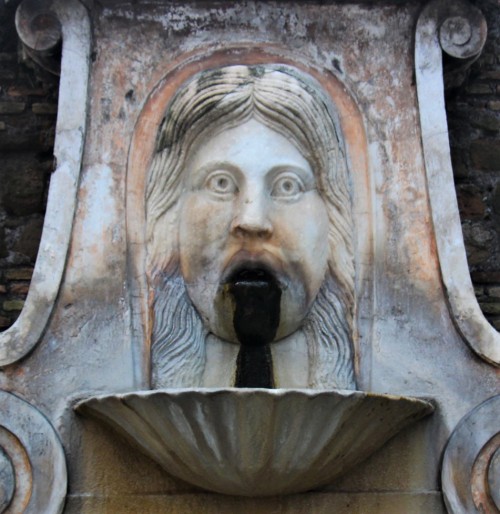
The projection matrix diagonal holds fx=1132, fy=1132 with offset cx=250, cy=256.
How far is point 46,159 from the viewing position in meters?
4.46

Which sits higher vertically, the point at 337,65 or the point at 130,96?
the point at 337,65

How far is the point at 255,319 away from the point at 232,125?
0.70m

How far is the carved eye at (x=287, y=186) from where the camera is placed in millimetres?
3891

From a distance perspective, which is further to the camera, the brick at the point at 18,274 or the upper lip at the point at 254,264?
the brick at the point at 18,274

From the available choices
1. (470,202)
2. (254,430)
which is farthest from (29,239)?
(470,202)

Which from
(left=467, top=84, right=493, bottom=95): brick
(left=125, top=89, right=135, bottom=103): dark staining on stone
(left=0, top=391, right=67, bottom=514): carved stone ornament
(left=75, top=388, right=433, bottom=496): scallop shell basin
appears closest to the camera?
(left=75, top=388, right=433, bottom=496): scallop shell basin

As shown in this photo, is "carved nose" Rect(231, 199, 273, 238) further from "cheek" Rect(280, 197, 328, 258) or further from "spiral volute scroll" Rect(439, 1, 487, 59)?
"spiral volute scroll" Rect(439, 1, 487, 59)

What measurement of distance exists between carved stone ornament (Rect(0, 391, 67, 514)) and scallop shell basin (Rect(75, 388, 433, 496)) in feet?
0.61

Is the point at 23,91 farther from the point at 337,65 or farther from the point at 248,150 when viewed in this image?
the point at 337,65

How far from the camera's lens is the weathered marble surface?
366 cm

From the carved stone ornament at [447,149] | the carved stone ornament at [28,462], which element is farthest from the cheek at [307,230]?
the carved stone ornament at [28,462]

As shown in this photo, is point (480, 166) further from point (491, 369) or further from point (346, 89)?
point (491, 369)

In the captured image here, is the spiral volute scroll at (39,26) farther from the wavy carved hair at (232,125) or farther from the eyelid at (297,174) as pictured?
the eyelid at (297,174)

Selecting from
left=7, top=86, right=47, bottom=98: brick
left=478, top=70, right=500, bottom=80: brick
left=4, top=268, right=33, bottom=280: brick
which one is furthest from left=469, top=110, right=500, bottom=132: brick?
left=4, top=268, right=33, bottom=280: brick
